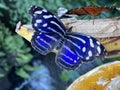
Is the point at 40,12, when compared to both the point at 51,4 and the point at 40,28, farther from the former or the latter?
the point at 51,4

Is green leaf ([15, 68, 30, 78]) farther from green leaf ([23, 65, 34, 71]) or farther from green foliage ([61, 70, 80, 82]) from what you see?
green foliage ([61, 70, 80, 82])

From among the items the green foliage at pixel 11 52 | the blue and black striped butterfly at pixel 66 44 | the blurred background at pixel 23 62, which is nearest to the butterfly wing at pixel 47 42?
the blue and black striped butterfly at pixel 66 44

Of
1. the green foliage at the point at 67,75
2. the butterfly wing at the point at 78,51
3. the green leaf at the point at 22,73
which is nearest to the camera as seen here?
the butterfly wing at the point at 78,51

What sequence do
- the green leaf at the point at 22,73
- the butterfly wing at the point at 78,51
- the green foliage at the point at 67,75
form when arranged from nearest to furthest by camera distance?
the butterfly wing at the point at 78,51, the green foliage at the point at 67,75, the green leaf at the point at 22,73

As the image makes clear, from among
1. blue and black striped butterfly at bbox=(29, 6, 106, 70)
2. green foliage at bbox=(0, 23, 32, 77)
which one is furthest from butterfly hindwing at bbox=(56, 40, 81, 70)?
green foliage at bbox=(0, 23, 32, 77)

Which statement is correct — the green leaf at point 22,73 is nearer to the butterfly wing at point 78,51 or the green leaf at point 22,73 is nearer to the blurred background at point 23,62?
the blurred background at point 23,62

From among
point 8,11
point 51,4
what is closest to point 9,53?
point 8,11

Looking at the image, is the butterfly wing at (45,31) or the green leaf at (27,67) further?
the green leaf at (27,67)
